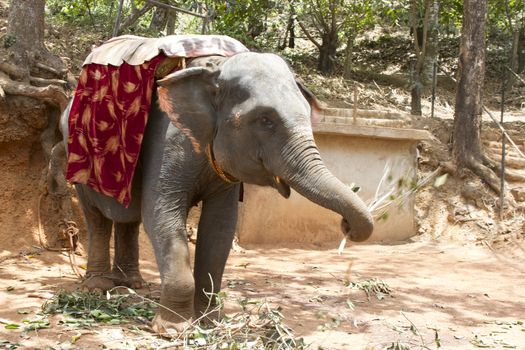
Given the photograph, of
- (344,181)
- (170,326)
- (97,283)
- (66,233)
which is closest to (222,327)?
(170,326)

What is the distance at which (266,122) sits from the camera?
462 centimetres

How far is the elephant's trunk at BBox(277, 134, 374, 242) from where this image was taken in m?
4.01

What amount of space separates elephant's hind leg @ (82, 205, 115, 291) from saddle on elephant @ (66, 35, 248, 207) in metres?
0.56

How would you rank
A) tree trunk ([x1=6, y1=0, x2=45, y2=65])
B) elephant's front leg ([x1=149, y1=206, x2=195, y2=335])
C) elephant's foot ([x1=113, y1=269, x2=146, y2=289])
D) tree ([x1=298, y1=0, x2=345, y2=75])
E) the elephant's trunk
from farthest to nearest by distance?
tree ([x1=298, y1=0, x2=345, y2=75]) → tree trunk ([x1=6, y1=0, x2=45, y2=65]) → elephant's foot ([x1=113, y1=269, x2=146, y2=289]) → elephant's front leg ([x1=149, y1=206, x2=195, y2=335]) → the elephant's trunk

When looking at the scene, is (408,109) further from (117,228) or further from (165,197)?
(165,197)

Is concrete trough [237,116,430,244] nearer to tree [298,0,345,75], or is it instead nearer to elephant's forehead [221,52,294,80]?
elephant's forehead [221,52,294,80]

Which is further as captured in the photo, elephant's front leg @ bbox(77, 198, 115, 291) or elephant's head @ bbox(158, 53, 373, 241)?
elephant's front leg @ bbox(77, 198, 115, 291)

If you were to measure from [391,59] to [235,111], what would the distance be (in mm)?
16012

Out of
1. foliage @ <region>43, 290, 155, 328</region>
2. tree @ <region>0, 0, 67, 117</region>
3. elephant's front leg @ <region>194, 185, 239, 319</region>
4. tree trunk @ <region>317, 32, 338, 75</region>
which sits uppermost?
tree trunk @ <region>317, 32, 338, 75</region>

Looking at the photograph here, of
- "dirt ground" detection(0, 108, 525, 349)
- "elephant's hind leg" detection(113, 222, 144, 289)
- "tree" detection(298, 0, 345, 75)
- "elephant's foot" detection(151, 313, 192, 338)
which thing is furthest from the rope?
"tree" detection(298, 0, 345, 75)

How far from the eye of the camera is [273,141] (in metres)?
4.57

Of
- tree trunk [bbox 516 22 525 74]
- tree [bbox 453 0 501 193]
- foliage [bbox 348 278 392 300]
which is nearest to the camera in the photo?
foliage [bbox 348 278 392 300]

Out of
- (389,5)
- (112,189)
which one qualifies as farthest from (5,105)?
(389,5)

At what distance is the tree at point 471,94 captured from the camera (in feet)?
38.0
